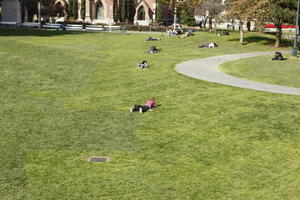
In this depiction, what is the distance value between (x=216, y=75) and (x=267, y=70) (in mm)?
5191

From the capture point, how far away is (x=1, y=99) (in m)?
19.7

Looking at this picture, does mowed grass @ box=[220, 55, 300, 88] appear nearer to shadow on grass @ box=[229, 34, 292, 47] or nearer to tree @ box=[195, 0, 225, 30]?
shadow on grass @ box=[229, 34, 292, 47]

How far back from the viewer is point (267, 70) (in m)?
29.3

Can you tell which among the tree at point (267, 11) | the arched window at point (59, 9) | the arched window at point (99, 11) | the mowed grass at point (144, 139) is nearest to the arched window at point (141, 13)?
the arched window at point (99, 11)

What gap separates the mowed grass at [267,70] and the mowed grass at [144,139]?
4.46 metres

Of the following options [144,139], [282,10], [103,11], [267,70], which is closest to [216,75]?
[267,70]

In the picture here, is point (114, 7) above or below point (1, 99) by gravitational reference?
above

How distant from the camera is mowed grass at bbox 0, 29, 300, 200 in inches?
418

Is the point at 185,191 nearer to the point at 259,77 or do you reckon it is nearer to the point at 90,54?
the point at 259,77

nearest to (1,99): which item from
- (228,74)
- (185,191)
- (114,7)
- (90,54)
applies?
(185,191)

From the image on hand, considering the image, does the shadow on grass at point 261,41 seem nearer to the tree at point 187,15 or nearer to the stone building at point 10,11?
the tree at point 187,15

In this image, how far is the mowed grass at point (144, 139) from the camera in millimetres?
10609

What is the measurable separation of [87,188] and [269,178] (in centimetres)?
499

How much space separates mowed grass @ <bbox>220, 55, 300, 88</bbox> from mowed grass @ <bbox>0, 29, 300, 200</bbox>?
14.6 ft
